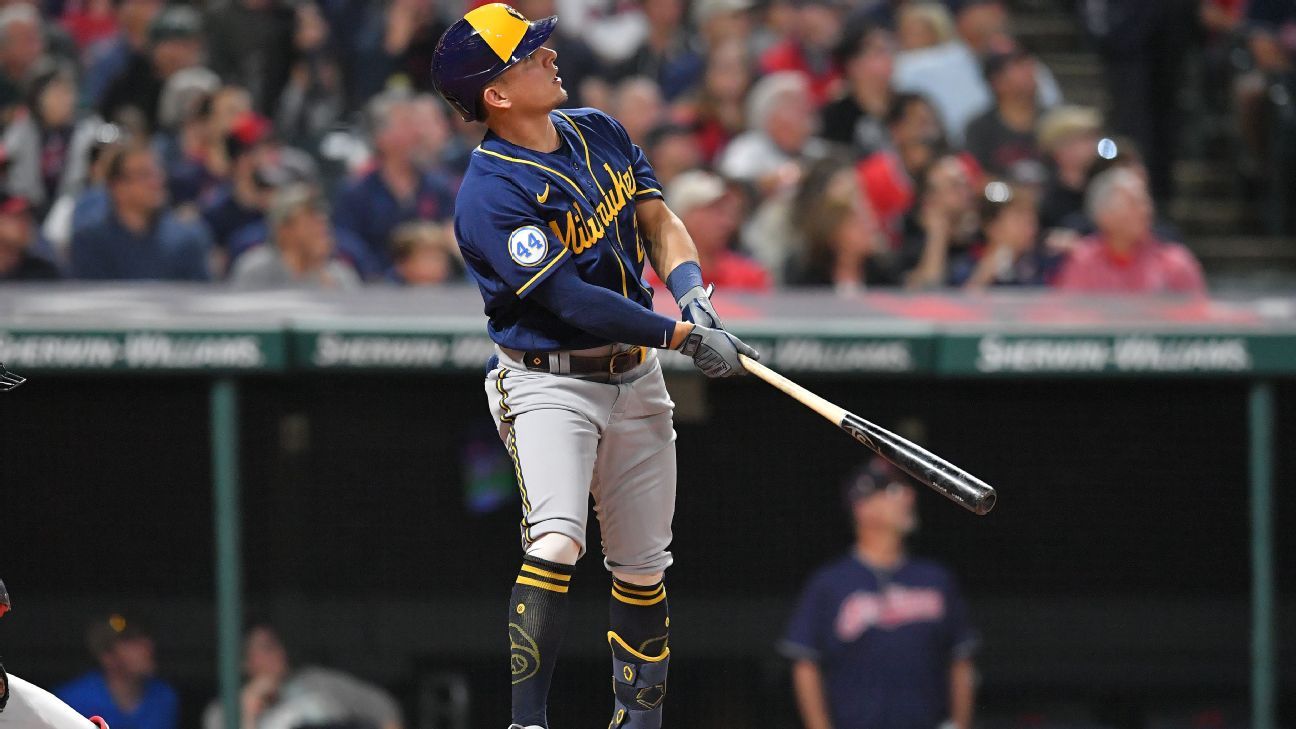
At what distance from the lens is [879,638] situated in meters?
6.60

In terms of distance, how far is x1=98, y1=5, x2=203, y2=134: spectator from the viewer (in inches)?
357

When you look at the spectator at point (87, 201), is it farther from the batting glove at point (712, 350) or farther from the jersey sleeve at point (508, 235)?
the batting glove at point (712, 350)

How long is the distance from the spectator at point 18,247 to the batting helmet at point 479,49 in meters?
4.02

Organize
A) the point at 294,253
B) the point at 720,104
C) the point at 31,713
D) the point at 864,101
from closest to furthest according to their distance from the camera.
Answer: the point at 31,713 → the point at 294,253 → the point at 720,104 → the point at 864,101

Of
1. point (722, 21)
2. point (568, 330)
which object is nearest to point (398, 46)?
point (722, 21)

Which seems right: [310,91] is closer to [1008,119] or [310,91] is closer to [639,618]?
[1008,119]

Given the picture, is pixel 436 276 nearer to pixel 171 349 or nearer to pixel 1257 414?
pixel 171 349

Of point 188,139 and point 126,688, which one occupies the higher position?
point 188,139

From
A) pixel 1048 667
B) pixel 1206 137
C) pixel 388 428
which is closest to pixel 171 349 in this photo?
pixel 388 428

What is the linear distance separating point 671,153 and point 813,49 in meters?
1.85

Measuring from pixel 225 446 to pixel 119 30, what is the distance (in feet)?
13.3

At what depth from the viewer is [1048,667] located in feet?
22.2

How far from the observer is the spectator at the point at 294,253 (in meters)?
7.75

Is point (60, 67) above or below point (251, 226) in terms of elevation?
above
